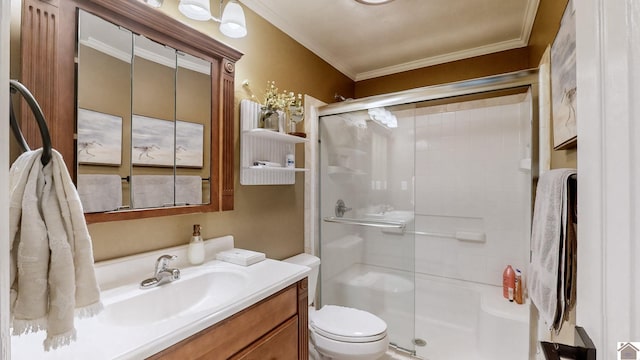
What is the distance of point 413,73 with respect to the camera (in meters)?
2.72

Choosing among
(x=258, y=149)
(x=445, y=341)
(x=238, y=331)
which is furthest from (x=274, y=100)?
(x=445, y=341)

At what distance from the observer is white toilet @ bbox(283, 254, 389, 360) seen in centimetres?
166

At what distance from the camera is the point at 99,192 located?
111cm

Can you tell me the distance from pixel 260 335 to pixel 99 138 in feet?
3.28

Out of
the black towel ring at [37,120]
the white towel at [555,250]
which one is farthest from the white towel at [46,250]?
the white towel at [555,250]

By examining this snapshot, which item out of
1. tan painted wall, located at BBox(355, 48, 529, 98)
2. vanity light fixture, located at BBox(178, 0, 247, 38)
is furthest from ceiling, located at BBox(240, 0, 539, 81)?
vanity light fixture, located at BBox(178, 0, 247, 38)

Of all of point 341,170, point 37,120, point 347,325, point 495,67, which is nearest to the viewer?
point 37,120

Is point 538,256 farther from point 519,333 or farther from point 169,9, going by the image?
point 169,9

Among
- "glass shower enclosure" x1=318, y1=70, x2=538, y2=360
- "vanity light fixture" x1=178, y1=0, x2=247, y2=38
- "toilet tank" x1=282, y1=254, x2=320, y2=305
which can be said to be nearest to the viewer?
"vanity light fixture" x1=178, y1=0, x2=247, y2=38

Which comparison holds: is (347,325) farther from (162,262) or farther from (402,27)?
(402,27)

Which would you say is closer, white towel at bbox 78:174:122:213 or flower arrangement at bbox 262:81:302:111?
white towel at bbox 78:174:122:213

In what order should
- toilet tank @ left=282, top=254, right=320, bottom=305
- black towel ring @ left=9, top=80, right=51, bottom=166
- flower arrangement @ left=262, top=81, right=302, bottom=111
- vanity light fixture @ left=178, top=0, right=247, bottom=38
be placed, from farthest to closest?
toilet tank @ left=282, top=254, right=320, bottom=305, flower arrangement @ left=262, top=81, right=302, bottom=111, vanity light fixture @ left=178, top=0, right=247, bottom=38, black towel ring @ left=9, top=80, right=51, bottom=166

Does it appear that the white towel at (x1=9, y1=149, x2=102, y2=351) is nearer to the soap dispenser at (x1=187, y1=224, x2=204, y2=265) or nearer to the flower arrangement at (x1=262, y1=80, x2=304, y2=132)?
the soap dispenser at (x1=187, y1=224, x2=204, y2=265)

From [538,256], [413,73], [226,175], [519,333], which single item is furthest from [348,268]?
[413,73]
